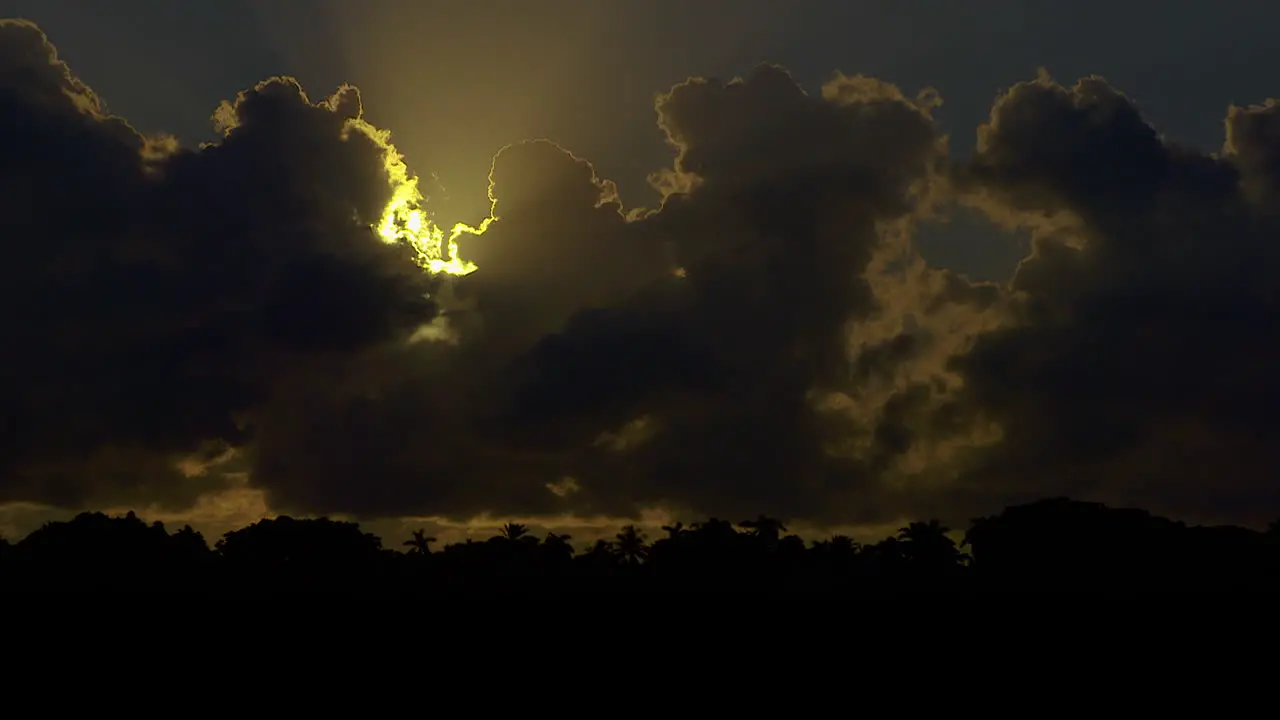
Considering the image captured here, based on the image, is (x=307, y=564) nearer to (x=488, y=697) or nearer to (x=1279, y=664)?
(x=488, y=697)

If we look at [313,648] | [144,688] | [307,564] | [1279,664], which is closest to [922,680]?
[1279,664]

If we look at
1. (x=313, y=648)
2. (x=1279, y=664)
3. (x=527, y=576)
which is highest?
(x=527, y=576)

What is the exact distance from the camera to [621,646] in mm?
93625

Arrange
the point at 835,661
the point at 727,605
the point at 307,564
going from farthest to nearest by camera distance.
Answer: the point at 307,564
the point at 727,605
the point at 835,661

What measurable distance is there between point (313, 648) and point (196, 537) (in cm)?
7323

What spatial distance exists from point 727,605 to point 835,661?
12133 millimetres

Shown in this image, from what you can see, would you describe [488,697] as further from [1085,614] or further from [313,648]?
[1085,614]

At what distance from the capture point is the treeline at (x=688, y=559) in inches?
4385

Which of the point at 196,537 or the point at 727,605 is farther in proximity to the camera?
the point at 196,537

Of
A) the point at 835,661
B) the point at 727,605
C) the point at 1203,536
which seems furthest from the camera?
the point at 1203,536

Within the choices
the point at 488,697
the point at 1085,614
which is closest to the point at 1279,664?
the point at 1085,614

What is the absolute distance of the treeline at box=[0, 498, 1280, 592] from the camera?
A: 365ft

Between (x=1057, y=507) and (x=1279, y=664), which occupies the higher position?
(x=1057, y=507)

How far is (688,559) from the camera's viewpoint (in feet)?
445
